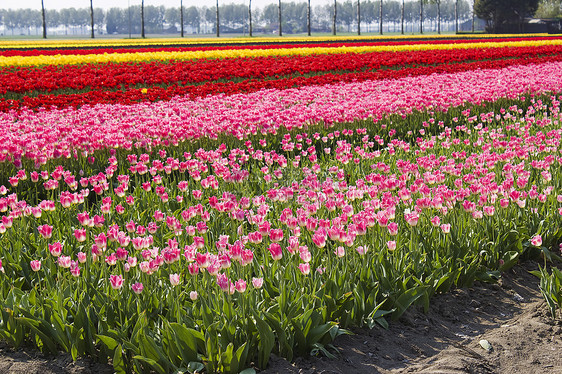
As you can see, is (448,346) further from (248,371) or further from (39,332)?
(39,332)

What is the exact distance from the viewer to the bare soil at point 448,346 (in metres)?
3.30

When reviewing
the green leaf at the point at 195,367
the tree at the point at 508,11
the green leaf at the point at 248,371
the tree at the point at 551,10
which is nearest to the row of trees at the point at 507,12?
the tree at the point at 508,11

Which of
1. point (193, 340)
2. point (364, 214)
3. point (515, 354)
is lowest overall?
point (515, 354)

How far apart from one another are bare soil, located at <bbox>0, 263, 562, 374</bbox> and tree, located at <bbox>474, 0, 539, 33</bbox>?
83.1 m

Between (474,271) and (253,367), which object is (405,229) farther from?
(253,367)

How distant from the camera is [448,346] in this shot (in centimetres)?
363

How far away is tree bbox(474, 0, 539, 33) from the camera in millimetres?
79562

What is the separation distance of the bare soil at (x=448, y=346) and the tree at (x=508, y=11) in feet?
272

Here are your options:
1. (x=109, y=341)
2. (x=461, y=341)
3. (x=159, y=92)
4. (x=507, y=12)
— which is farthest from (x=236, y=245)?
(x=507, y=12)

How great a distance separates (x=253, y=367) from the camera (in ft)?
10.7

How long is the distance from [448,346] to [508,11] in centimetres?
8509

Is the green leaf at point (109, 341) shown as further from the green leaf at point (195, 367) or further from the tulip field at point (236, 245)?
the green leaf at point (195, 367)

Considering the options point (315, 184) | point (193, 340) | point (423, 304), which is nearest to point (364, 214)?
point (423, 304)

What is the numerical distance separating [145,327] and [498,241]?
269 cm
